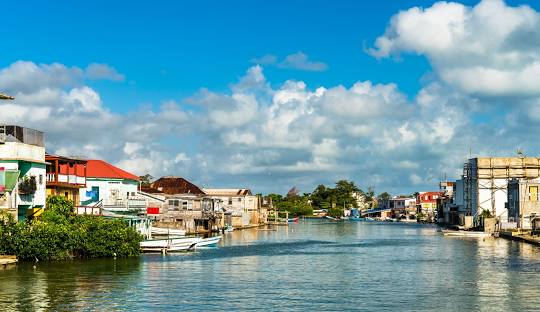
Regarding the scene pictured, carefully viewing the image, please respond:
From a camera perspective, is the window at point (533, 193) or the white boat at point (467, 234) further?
the window at point (533, 193)

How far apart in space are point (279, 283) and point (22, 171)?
2397 cm

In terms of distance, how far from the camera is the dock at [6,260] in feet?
160

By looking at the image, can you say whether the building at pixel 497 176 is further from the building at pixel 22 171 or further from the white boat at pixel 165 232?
the building at pixel 22 171

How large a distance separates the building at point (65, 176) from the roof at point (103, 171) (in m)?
8.05

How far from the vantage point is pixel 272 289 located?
138 feet

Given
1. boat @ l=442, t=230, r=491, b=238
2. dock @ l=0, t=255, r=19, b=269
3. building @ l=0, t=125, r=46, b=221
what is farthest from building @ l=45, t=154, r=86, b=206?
boat @ l=442, t=230, r=491, b=238

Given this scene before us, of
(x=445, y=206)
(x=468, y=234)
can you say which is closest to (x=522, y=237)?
(x=468, y=234)

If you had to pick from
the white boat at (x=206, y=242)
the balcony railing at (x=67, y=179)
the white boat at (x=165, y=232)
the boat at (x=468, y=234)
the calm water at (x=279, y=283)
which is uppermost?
the balcony railing at (x=67, y=179)

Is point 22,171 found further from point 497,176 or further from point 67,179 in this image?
point 497,176

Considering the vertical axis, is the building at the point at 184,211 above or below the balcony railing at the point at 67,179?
below

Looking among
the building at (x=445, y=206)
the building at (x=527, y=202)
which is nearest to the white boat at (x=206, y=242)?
the building at (x=527, y=202)

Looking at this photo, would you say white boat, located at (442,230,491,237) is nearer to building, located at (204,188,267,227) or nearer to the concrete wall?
building, located at (204,188,267,227)

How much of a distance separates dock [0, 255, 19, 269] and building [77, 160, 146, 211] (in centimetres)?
2179

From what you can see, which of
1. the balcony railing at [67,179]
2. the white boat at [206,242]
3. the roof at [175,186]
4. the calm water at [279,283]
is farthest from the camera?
the roof at [175,186]
